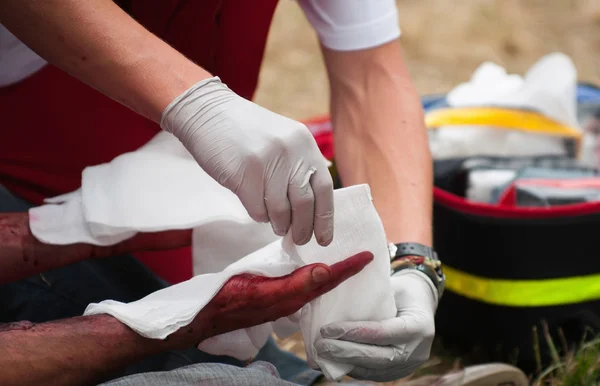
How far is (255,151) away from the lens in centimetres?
94

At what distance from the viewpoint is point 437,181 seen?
182 centimetres

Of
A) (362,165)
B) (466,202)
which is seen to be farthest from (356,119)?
(466,202)

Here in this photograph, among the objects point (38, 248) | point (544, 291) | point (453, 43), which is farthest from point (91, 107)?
point (453, 43)

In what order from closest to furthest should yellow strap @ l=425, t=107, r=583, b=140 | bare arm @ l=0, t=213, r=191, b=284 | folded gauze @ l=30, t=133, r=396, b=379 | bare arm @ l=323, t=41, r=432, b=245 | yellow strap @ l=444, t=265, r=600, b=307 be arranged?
folded gauze @ l=30, t=133, r=396, b=379 < bare arm @ l=0, t=213, r=191, b=284 < bare arm @ l=323, t=41, r=432, b=245 < yellow strap @ l=444, t=265, r=600, b=307 < yellow strap @ l=425, t=107, r=583, b=140

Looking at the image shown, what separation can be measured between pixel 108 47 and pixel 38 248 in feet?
1.35

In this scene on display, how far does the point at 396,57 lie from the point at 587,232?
1.71ft

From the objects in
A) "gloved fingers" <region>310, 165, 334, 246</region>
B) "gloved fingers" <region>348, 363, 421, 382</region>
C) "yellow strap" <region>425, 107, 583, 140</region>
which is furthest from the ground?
"gloved fingers" <region>310, 165, 334, 246</region>

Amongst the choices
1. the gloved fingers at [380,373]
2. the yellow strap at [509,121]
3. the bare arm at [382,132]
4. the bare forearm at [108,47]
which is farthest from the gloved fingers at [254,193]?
the yellow strap at [509,121]

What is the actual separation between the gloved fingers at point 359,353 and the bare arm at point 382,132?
0.28 metres

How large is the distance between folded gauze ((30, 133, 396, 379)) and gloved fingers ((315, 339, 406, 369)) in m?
0.01

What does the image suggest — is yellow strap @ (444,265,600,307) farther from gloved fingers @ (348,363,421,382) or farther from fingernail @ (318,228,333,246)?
fingernail @ (318,228,333,246)

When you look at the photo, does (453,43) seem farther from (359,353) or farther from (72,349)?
(72,349)

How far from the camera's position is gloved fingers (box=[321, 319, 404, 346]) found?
41.9 inches

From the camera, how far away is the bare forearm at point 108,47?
97 centimetres
